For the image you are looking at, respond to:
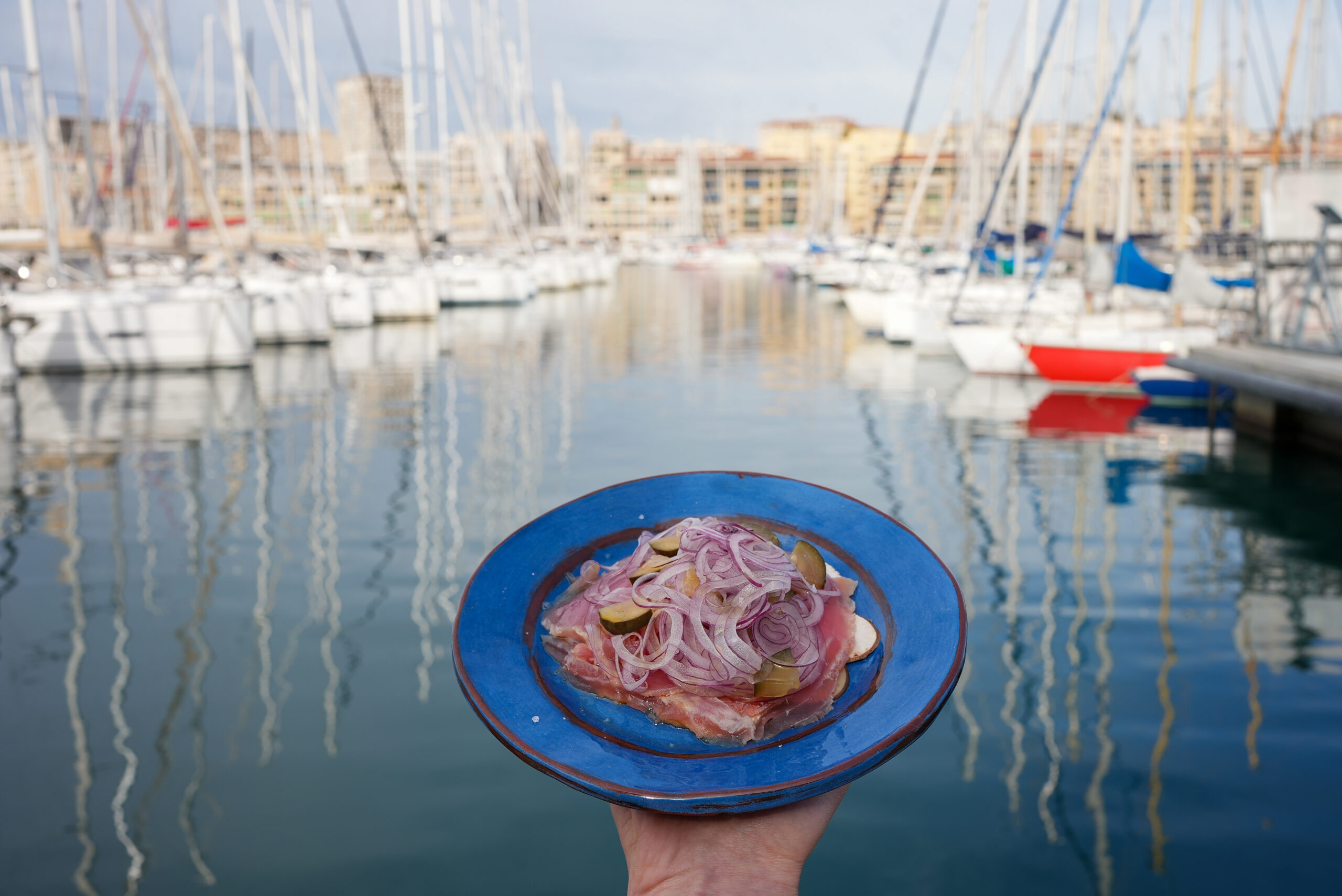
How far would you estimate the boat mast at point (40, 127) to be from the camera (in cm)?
1734

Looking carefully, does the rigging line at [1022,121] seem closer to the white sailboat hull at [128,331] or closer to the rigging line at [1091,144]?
the rigging line at [1091,144]

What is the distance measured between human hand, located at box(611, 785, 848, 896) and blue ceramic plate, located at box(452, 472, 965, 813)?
0.07 meters

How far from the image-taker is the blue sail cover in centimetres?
1697

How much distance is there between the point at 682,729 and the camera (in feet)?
5.55

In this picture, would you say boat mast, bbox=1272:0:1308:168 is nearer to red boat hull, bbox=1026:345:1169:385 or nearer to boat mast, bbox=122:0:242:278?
red boat hull, bbox=1026:345:1169:385

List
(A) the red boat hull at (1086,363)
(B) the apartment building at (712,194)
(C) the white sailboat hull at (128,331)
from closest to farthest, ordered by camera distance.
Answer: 1. (A) the red boat hull at (1086,363)
2. (C) the white sailboat hull at (128,331)
3. (B) the apartment building at (712,194)

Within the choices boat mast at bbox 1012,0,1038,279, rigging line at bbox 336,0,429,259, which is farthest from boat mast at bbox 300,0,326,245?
boat mast at bbox 1012,0,1038,279

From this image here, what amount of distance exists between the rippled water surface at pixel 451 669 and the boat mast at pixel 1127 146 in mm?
5791

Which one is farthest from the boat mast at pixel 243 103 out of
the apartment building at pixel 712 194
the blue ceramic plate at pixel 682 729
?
the apartment building at pixel 712 194

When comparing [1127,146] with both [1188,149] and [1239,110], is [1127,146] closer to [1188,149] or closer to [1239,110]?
[1188,149]

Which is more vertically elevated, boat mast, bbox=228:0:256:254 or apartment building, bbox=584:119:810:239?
apartment building, bbox=584:119:810:239

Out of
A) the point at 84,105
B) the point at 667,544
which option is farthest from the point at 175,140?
the point at 667,544

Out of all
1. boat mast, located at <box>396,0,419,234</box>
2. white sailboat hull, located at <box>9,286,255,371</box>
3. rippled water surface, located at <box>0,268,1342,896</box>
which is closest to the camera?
rippled water surface, located at <box>0,268,1342,896</box>

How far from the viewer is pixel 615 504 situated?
204cm
